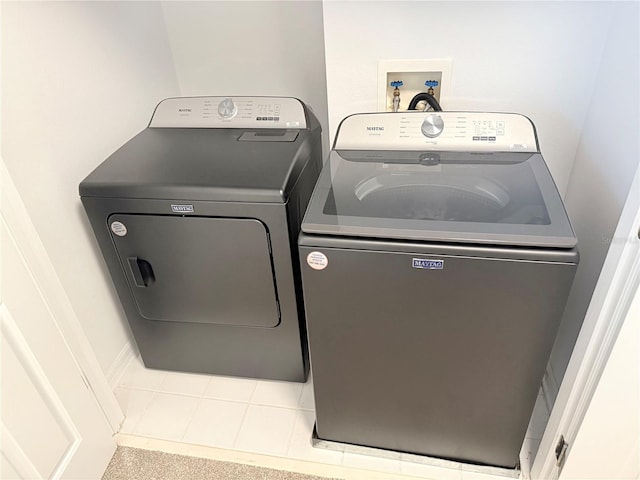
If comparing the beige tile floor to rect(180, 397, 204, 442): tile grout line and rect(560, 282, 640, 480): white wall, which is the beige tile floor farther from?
rect(560, 282, 640, 480): white wall

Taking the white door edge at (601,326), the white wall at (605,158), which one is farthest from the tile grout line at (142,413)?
the white wall at (605,158)

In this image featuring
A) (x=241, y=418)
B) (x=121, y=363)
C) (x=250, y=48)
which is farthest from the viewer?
(x=250, y=48)

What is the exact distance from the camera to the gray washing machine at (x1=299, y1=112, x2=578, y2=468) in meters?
1.10

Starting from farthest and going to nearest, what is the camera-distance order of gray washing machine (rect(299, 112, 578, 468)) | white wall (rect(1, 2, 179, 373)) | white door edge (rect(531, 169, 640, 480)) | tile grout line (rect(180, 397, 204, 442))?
tile grout line (rect(180, 397, 204, 442)), white wall (rect(1, 2, 179, 373)), gray washing machine (rect(299, 112, 578, 468)), white door edge (rect(531, 169, 640, 480))

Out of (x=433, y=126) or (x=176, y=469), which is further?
(x=176, y=469)

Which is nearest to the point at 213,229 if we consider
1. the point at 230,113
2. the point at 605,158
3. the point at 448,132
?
the point at 230,113

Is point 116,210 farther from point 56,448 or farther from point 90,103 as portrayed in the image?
point 56,448

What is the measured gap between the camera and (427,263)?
3.63 feet

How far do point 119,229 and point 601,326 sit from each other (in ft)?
4.50

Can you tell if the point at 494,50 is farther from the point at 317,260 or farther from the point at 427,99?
the point at 317,260

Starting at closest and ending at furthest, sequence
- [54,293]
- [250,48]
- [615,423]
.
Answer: [615,423]
[54,293]
[250,48]

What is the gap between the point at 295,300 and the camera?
5.16ft

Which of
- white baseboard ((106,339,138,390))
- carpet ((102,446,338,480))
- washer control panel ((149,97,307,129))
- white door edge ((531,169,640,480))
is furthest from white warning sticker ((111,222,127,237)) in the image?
white door edge ((531,169,640,480))

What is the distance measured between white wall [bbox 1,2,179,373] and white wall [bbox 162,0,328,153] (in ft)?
0.46
